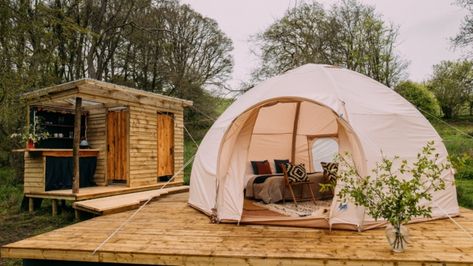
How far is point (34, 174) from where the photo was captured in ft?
24.1

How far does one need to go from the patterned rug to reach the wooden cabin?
113 inches

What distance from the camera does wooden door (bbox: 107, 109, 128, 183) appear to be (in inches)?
332

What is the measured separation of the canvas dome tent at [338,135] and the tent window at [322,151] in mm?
2596

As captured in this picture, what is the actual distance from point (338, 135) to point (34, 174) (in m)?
6.54

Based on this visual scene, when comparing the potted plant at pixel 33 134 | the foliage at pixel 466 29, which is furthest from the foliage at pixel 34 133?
the foliage at pixel 466 29

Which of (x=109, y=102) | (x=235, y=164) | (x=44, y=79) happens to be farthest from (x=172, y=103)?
(x=235, y=164)

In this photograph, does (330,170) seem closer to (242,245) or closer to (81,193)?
(242,245)

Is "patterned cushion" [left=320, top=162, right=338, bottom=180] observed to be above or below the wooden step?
above

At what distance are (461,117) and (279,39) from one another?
38.1ft

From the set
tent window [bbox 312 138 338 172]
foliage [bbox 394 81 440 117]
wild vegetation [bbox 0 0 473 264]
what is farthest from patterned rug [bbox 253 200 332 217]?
foliage [bbox 394 81 440 117]

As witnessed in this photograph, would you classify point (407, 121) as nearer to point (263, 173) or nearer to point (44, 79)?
point (263, 173)

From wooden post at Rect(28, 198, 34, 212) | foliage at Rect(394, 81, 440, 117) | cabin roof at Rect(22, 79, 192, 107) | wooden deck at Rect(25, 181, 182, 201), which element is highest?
foliage at Rect(394, 81, 440, 117)

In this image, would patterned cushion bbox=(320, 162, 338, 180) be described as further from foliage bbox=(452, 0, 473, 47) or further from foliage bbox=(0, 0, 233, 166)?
foliage bbox=(452, 0, 473, 47)

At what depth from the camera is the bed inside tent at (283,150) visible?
4633mm
